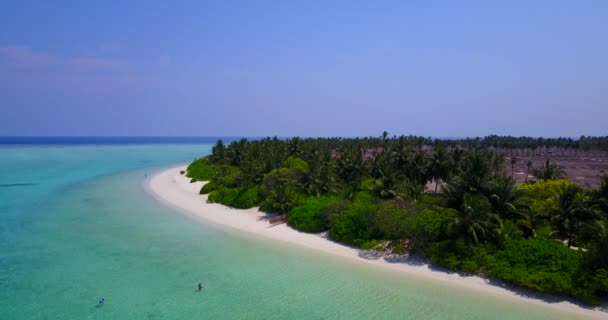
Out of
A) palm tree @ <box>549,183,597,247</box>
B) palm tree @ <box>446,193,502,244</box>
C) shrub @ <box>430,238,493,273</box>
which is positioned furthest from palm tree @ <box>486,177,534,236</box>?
shrub @ <box>430,238,493,273</box>

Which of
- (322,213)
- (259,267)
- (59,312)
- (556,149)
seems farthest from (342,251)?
(556,149)

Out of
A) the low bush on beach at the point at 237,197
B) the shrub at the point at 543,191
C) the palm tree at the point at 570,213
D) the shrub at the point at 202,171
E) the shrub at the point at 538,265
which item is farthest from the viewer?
the shrub at the point at 202,171

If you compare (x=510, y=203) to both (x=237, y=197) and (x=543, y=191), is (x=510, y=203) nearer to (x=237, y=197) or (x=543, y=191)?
(x=543, y=191)

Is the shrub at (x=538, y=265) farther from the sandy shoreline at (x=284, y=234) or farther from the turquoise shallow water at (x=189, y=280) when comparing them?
the turquoise shallow water at (x=189, y=280)

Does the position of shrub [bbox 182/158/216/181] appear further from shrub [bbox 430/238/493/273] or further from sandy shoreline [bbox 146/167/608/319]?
shrub [bbox 430/238/493/273]

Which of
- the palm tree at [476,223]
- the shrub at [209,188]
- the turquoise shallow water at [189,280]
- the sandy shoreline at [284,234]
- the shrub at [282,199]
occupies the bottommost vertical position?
the turquoise shallow water at [189,280]

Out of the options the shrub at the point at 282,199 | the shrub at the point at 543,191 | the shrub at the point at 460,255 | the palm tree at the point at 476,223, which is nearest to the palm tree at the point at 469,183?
the palm tree at the point at 476,223

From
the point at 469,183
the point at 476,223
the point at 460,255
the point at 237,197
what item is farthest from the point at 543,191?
the point at 237,197

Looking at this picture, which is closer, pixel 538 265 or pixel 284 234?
pixel 538 265

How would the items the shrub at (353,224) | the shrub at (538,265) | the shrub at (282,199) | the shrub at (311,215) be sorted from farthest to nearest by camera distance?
the shrub at (282,199) < the shrub at (311,215) < the shrub at (353,224) < the shrub at (538,265)
